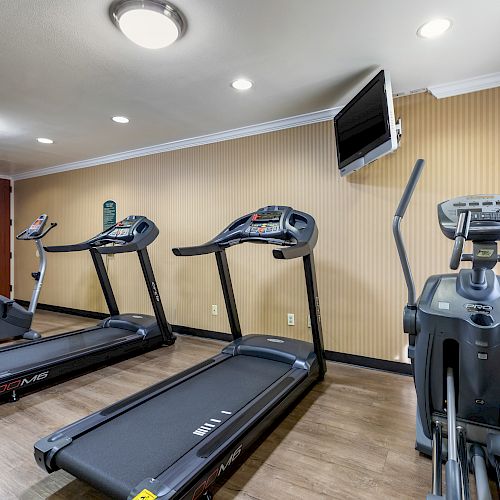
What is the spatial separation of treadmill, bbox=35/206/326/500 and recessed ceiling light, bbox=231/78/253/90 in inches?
42.9

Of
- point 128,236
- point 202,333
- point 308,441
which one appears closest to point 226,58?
point 128,236

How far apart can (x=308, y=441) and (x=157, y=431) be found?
94 cm

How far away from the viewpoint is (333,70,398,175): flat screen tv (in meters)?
2.49

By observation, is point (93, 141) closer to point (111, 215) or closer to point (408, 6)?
point (111, 215)

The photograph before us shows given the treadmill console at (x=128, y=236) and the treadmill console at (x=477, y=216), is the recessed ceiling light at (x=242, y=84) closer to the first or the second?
the treadmill console at (x=128, y=236)

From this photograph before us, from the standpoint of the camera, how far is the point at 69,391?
2854mm

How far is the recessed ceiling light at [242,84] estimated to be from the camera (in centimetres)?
288

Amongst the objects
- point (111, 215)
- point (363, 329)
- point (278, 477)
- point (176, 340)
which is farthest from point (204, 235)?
point (278, 477)

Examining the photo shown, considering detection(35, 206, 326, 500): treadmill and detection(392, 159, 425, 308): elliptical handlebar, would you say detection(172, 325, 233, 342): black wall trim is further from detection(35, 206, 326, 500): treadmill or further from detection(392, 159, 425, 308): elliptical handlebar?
detection(392, 159, 425, 308): elliptical handlebar

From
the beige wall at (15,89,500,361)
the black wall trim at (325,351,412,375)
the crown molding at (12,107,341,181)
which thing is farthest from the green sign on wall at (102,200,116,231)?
the black wall trim at (325,351,412,375)

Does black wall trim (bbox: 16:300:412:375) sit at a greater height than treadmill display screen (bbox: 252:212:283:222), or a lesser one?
lesser

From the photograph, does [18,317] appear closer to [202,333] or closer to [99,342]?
[99,342]

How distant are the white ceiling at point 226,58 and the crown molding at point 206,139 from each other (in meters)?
0.12

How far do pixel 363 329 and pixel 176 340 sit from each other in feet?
7.66
